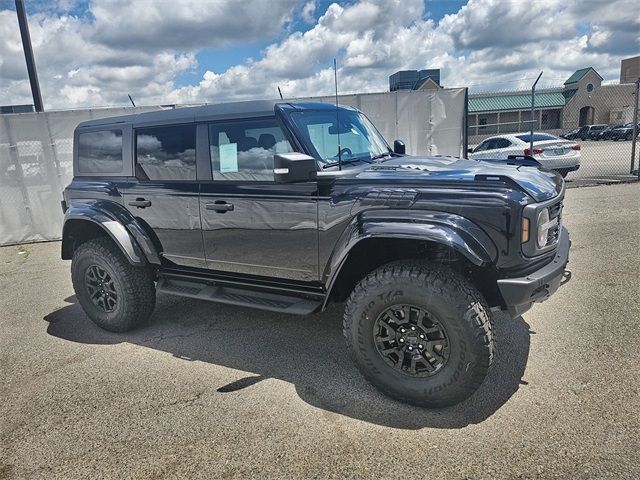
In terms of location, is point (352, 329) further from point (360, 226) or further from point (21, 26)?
point (21, 26)

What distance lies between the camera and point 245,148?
12.2ft

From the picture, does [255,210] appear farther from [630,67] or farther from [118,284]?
[630,67]

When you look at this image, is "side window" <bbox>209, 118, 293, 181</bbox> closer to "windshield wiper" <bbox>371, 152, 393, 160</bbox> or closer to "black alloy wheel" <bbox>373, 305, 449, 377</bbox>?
"windshield wiper" <bbox>371, 152, 393, 160</bbox>

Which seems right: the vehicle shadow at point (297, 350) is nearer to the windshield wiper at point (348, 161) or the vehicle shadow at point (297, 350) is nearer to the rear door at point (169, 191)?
the rear door at point (169, 191)

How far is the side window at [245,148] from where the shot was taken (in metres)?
3.59

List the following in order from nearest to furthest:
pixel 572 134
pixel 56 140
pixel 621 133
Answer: pixel 56 140
pixel 621 133
pixel 572 134

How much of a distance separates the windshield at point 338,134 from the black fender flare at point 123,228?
1.83m

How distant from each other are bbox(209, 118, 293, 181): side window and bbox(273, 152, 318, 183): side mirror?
407mm

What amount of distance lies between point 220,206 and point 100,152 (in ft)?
5.48

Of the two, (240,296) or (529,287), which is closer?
(529,287)

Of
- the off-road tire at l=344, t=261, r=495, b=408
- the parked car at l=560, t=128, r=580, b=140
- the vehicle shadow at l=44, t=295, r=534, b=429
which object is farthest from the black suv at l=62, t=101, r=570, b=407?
the parked car at l=560, t=128, r=580, b=140

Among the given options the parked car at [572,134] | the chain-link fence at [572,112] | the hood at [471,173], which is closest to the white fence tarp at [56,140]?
the hood at [471,173]

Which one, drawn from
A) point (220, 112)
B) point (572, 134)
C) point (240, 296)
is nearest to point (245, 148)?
point (220, 112)

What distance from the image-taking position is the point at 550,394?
305 cm
